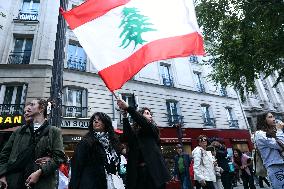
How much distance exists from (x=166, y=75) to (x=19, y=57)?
33.3ft

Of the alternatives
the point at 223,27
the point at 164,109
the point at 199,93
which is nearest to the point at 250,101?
the point at 199,93

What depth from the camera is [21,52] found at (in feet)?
50.5

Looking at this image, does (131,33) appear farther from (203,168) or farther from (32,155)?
(203,168)

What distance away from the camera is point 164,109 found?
1897 cm

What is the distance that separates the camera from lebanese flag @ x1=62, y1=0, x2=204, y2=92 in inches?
151

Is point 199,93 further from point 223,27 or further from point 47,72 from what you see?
point 47,72

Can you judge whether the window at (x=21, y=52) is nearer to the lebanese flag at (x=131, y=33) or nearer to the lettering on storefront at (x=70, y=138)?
the lettering on storefront at (x=70, y=138)

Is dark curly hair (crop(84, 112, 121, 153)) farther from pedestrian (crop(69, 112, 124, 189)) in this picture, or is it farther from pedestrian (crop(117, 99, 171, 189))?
pedestrian (crop(117, 99, 171, 189))

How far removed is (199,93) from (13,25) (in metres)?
13.7

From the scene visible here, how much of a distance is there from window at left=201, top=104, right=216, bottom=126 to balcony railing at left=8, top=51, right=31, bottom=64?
13.0 metres

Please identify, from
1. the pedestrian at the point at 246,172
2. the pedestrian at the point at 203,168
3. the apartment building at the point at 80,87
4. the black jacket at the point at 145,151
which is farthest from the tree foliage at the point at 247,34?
the black jacket at the point at 145,151

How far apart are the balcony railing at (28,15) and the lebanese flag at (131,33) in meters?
13.8

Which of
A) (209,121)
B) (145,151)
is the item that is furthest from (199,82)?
(145,151)

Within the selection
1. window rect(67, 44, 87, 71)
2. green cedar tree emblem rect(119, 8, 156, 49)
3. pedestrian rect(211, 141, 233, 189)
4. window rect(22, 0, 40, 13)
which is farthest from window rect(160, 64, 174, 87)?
green cedar tree emblem rect(119, 8, 156, 49)
